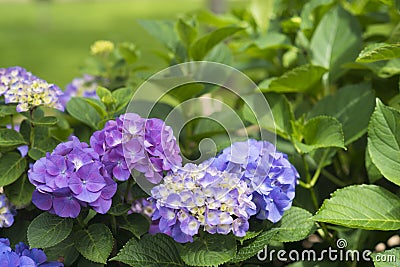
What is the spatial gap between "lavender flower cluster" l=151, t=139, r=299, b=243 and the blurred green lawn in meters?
4.72

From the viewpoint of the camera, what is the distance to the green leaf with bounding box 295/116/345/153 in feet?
4.12

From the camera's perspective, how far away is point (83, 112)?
133 cm

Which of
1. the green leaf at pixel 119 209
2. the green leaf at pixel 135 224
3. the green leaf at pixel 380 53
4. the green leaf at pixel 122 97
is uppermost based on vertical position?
the green leaf at pixel 380 53

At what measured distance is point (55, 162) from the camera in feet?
3.47

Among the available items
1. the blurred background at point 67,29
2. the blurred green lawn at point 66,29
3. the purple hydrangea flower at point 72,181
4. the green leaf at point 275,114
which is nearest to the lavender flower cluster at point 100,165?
the purple hydrangea flower at point 72,181

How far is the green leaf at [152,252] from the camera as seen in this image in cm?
107

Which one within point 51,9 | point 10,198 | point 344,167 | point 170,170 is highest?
point 170,170

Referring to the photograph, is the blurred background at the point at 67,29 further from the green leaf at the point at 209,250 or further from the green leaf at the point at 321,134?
the green leaf at the point at 209,250

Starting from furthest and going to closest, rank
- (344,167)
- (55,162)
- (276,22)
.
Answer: (276,22)
(344,167)
(55,162)

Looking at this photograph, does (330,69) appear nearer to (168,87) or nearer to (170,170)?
(168,87)

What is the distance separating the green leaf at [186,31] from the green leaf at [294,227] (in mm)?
558

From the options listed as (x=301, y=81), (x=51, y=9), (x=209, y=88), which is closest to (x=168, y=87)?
(x=209, y=88)

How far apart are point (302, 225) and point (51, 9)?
9084 millimetres

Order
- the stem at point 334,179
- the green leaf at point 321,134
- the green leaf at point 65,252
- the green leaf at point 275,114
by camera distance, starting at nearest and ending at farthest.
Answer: the green leaf at point 65,252 → the green leaf at point 321,134 → the green leaf at point 275,114 → the stem at point 334,179
